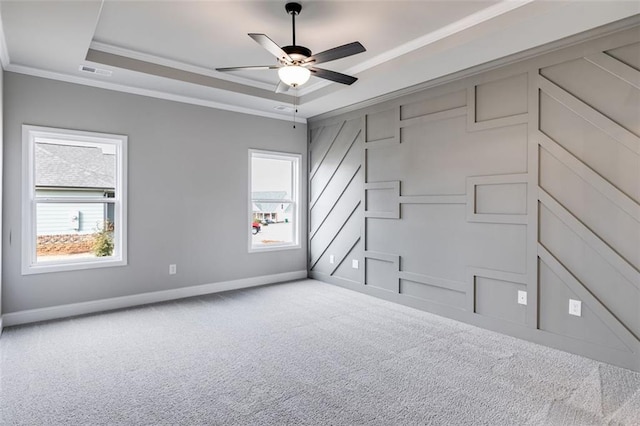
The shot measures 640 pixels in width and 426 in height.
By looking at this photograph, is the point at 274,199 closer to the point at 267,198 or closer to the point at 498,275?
the point at 267,198

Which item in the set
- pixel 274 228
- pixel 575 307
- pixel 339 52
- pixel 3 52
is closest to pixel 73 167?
pixel 3 52

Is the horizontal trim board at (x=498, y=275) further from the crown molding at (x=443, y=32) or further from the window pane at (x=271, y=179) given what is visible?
the window pane at (x=271, y=179)

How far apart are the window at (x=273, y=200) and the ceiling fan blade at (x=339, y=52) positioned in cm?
291

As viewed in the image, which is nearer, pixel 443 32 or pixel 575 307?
pixel 575 307

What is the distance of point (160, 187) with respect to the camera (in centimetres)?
487

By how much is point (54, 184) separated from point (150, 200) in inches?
40.0

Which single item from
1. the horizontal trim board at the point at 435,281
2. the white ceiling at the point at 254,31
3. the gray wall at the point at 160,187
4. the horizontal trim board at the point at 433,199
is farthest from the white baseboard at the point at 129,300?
the white ceiling at the point at 254,31

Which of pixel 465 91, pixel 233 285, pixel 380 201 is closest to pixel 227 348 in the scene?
pixel 233 285

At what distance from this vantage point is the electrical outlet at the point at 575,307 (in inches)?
126

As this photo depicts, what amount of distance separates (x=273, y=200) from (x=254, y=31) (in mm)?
2958

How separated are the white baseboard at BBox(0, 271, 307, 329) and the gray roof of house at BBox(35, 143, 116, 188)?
1390 mm

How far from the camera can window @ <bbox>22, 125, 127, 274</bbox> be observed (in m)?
4.07

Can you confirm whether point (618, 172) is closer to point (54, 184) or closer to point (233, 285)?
point (233, 285)

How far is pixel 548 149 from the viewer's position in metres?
3.39
